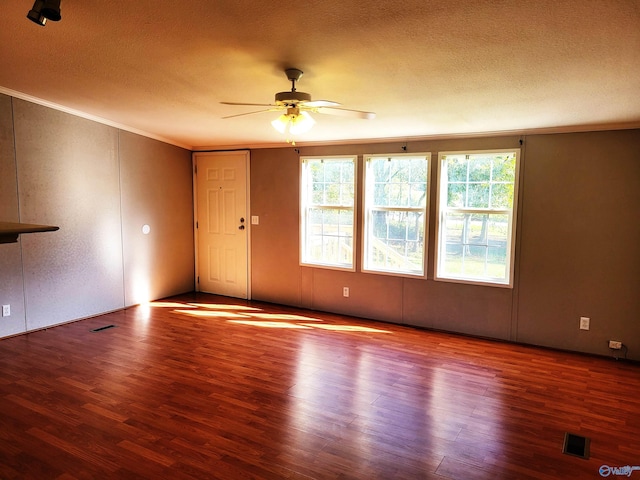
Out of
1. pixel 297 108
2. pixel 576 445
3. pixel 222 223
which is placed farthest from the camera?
pixel 222 223

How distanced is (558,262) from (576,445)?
2.05m

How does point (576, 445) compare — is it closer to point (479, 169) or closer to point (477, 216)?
point (477, 216)

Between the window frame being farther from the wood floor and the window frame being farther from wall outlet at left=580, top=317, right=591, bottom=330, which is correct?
wall outlet at left=580, top=317, right=591, bottom=330

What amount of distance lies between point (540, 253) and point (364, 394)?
94.8 inches

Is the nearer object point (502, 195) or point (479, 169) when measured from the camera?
→ point (502, 195)

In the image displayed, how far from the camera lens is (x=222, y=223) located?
5.84 metres

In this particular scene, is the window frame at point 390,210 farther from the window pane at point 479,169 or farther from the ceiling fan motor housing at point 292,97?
the ceiling fan motor housing at point 292,97

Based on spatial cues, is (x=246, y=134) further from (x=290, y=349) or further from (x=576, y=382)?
(x=576, y=382)

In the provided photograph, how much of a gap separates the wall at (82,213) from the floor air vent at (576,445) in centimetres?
473

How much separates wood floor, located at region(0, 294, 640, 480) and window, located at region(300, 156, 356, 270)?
1218 millimetres

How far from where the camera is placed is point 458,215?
431 cm

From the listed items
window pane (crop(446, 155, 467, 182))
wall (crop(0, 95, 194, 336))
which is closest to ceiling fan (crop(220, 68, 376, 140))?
window pane (crop(446, 155, 467, 182))

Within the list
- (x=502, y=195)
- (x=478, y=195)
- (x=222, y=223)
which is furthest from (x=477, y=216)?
(x=222, y=223)

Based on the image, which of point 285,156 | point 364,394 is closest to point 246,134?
point 285,156
